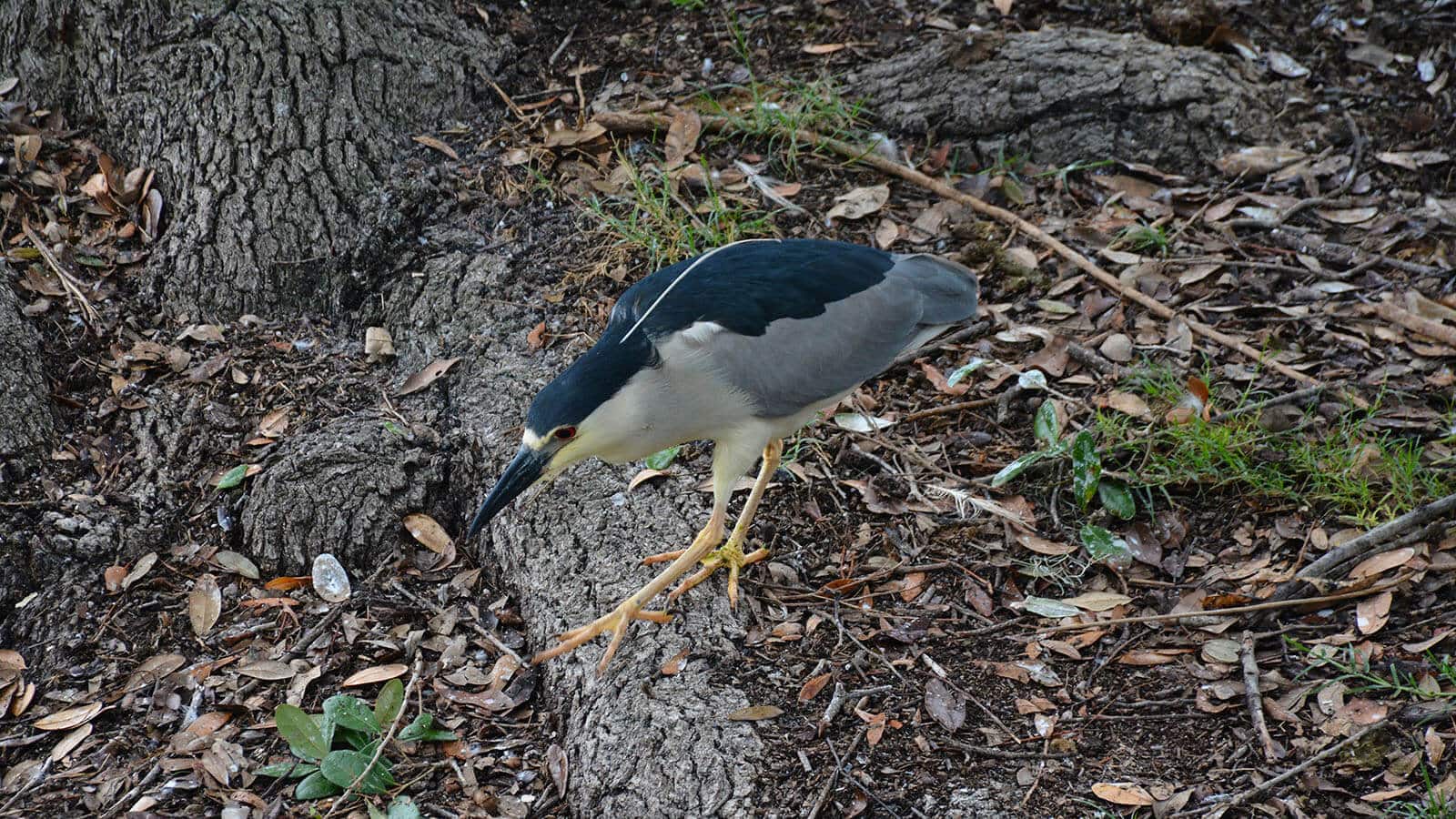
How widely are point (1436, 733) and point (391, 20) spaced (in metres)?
4.21

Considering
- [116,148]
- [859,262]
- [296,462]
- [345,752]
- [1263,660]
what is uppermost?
[116,148]

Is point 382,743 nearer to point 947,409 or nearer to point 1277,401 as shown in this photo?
point 947,409

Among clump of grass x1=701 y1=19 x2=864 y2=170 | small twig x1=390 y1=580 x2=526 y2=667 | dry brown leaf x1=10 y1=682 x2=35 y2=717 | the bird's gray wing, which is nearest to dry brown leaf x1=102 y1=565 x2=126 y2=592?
dry brown leaf x1=10 y1=682 x2=35 y2=717

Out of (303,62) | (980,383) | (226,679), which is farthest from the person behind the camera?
(303,62)

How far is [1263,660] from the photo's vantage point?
10.3ft

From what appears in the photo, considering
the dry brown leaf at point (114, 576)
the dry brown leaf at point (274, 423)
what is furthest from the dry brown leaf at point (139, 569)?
the dry brown leaf at point (274, 423)

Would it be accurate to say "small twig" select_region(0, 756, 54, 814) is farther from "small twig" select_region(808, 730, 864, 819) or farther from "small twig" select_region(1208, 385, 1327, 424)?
"small twig" select_region(1208, 385, 1327, 424)

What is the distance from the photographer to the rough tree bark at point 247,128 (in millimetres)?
4207

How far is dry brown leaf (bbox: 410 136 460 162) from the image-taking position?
461 cm

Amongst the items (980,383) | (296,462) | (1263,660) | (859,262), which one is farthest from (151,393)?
(1263,660)

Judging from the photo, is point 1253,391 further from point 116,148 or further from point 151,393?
point 116,148

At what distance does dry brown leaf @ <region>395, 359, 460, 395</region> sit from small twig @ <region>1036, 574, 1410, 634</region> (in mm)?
2105

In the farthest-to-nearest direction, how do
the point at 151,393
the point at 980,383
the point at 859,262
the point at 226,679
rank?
the point at 980,383, the point at 151,393, the point at 859,262, the point at 226,679

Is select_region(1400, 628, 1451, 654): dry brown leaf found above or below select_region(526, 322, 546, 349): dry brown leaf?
below
